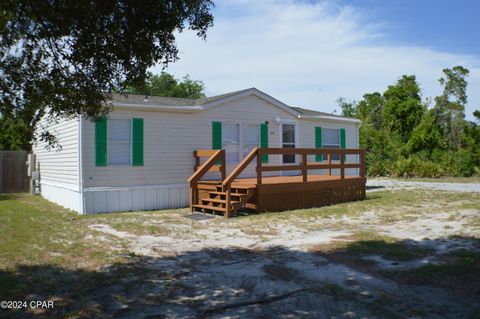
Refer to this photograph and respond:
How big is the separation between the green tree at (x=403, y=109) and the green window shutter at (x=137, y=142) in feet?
67.9

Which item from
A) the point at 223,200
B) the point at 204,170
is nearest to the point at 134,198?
the point at 204,170

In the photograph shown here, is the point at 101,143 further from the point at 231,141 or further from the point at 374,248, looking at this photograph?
the point at 374,248

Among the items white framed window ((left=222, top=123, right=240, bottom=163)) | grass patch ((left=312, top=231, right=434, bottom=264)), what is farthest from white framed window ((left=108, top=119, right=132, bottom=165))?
grass patch ((left=312, top=231, right=434, bottom=264))

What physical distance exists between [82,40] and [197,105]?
26.2ft

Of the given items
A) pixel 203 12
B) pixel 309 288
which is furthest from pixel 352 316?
pixel 203 12

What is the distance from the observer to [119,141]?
11.7 m

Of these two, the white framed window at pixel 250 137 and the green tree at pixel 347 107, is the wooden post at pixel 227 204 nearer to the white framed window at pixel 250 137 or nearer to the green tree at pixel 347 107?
the white framed window at pixel 250 137

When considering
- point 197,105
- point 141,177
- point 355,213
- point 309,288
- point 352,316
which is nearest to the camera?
point 352,316

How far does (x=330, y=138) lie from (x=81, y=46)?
513 inches

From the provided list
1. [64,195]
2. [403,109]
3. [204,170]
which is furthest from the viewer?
[403,109]

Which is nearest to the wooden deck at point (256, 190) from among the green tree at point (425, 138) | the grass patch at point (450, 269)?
the grass patch at point (450, 269)

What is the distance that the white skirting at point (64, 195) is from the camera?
37.7 feet

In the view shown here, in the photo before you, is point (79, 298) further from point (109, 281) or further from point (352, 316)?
point (352, 316)

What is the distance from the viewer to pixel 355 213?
35.0 feet
